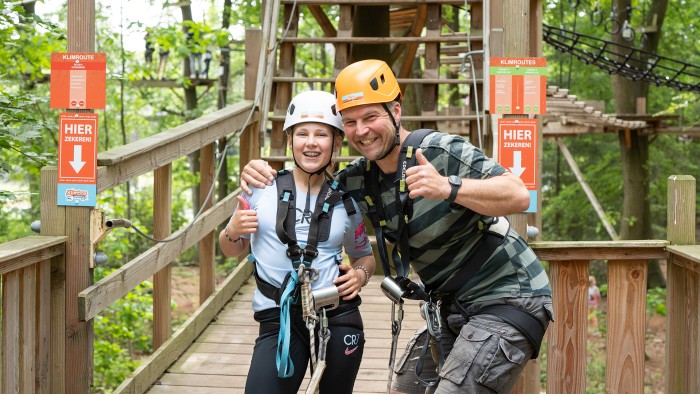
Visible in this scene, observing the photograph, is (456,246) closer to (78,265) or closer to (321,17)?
(78,265)

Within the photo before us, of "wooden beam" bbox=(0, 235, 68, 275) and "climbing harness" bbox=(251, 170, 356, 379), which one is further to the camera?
"wooden beam" bbox=(0, 235, 68, 275)

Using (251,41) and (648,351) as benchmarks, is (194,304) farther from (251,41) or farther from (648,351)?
(251,41)

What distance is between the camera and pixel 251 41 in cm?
723

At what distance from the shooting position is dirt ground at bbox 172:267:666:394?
13953 mm

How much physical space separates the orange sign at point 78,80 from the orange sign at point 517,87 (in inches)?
74.6

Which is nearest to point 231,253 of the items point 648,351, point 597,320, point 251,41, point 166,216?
point 166,216

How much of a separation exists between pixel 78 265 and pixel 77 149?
0.56 m

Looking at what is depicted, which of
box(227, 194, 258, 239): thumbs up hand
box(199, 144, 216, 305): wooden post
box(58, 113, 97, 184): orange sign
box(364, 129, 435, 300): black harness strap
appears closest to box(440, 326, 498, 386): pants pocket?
box(364, 129, 435, 300): black harness strap

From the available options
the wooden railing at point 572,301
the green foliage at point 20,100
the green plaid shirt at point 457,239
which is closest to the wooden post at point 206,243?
the green foliage at point 20,100

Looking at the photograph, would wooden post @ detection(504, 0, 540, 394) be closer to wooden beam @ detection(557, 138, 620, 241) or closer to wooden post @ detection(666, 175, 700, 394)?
wooden post @ detection(666, 175, 700, 394)

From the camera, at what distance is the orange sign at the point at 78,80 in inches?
171

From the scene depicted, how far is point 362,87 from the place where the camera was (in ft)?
10.1

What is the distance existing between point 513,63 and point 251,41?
351cm

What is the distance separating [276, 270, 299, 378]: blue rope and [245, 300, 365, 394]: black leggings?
59mm
